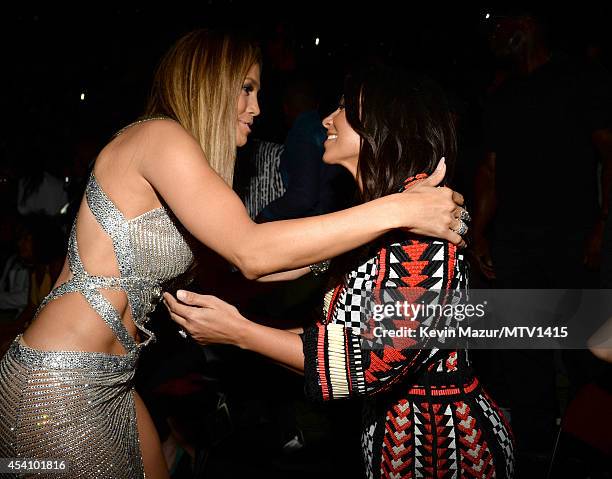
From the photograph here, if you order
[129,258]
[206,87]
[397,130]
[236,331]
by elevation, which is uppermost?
[206,87]

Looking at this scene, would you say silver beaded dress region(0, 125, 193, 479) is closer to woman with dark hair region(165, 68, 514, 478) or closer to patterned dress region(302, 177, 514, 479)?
woman with dark hair region(165, 68, 514, 478)

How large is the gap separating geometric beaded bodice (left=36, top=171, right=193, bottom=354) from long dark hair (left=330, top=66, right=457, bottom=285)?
1.69 ft

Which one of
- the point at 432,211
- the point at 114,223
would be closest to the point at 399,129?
the point at 432,211

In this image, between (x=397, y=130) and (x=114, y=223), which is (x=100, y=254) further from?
(x=397, y=130)

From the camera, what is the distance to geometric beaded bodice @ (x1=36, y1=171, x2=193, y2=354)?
170 centimetres

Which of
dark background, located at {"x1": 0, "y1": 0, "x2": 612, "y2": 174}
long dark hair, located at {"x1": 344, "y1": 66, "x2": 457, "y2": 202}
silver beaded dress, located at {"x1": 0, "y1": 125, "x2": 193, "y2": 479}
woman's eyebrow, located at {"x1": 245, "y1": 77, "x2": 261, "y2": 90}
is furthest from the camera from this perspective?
dark background, located at {"x1": 0, "y1": 0, "x2": 612, "y2": 174}

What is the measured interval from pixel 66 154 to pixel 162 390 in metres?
2.91

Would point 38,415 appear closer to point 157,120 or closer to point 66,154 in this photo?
point 157,120

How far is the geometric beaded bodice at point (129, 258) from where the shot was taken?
5.58 ft

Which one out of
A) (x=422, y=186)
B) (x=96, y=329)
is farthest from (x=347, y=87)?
(x=96, y=329)

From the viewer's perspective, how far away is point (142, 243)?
1.72m

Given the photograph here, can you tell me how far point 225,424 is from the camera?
3.30 meters

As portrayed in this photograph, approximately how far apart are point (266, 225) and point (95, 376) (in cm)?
62

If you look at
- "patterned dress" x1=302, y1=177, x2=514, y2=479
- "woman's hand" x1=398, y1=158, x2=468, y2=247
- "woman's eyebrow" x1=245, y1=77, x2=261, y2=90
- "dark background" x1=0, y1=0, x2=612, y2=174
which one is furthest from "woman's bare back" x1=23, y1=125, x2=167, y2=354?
"dark background" x1=0, y1=0, x2=612, y2=174
